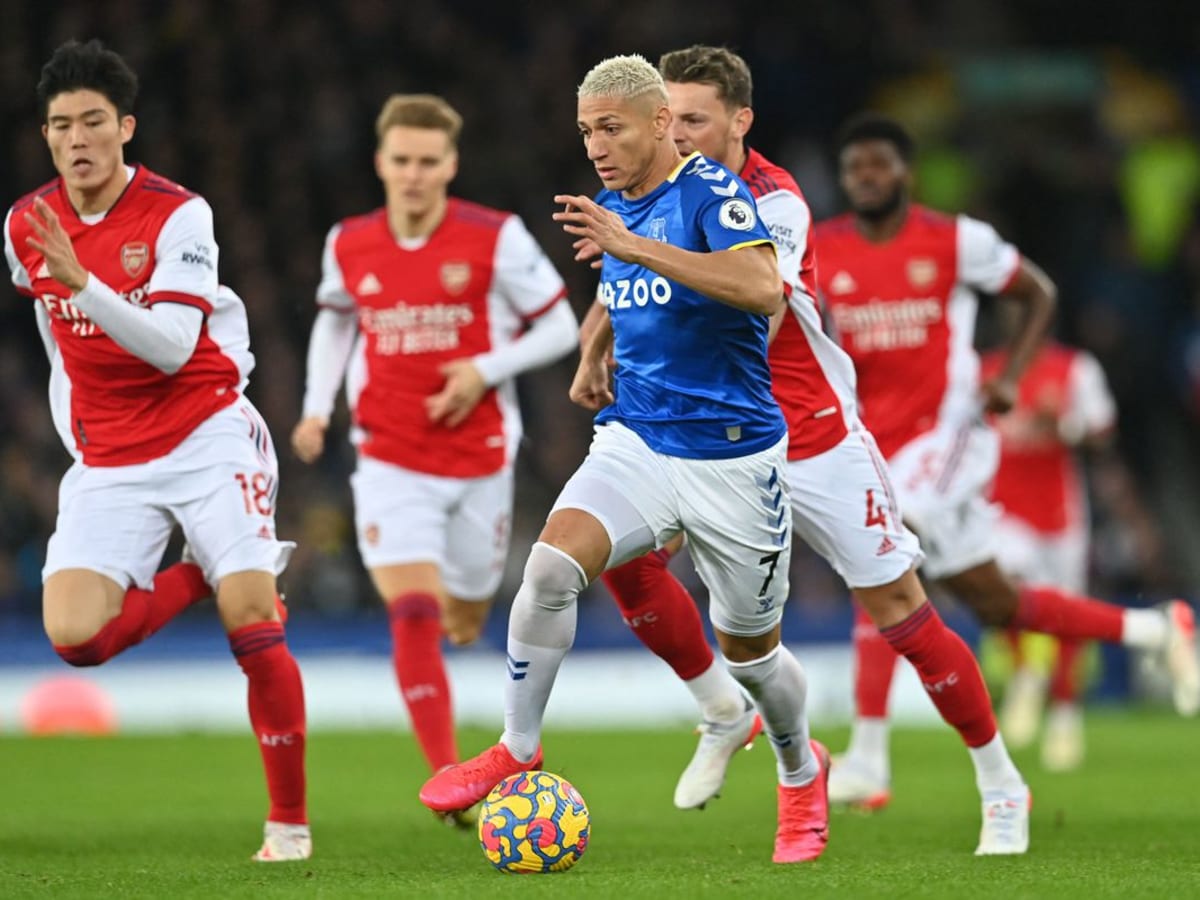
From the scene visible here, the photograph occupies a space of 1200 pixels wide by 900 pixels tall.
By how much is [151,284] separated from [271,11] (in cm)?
1339

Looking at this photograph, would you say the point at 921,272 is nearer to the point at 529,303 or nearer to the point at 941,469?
the point at 941,469

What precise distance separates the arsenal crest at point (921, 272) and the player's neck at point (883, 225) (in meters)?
0.18

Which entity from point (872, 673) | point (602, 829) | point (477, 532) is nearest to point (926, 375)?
point (872, 673)

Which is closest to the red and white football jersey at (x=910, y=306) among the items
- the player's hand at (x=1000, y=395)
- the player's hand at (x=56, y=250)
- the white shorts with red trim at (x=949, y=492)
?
the white shorts with red trim at (x=949, y=492)

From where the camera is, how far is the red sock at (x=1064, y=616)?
9.32m

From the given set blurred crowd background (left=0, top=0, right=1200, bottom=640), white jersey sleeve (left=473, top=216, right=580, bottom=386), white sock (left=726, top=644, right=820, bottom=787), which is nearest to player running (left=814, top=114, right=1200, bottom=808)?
white jersey sleeve (left=473, top=216, right=580, bottom=386)

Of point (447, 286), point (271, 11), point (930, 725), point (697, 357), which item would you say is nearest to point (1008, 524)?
point (930, 725)

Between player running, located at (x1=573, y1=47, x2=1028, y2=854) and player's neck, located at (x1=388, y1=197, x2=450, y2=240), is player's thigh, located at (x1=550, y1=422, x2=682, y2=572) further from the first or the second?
player's neck, located at (x1=388, y1=197, x2=450, y2=240)

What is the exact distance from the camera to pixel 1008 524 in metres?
13.9

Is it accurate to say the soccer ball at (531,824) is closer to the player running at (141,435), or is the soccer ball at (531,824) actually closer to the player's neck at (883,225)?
the player running at (141,435)

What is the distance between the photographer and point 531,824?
619cm

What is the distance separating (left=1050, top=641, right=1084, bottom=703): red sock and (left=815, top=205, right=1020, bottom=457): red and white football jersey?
3812 mm

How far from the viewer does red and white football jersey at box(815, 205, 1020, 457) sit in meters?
9.30

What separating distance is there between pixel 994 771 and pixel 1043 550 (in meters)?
7.02
